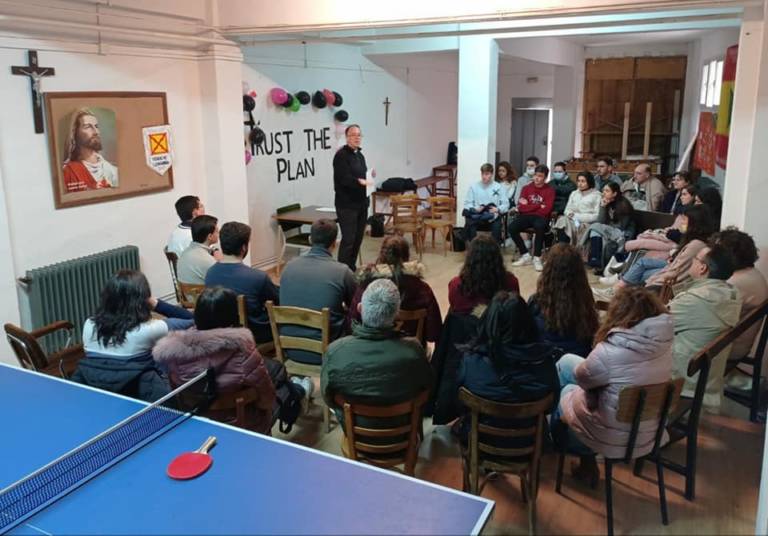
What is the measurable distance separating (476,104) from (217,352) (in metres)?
6.62

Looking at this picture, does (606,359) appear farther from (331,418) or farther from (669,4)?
(669,4)

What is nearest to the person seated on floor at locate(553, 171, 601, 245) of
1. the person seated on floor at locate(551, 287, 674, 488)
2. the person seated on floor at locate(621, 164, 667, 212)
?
the person seated on floor at locate(621, 164, 667, 212)

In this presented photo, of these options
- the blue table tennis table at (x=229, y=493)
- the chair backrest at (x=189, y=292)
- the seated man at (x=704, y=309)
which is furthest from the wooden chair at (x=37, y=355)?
the seated man at (x=704, y=309)

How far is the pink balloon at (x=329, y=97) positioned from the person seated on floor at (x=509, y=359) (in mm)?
6298

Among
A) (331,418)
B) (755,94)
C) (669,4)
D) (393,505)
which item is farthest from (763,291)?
(393,505)

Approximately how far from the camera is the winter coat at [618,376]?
9.21 ft

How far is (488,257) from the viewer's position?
141 inches

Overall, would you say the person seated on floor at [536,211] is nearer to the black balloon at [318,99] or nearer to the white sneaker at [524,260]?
the white sneaker at [524,260]

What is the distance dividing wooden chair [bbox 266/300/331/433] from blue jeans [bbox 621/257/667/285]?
2856 mm

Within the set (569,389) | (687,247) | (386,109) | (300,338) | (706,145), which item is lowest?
(569,389)

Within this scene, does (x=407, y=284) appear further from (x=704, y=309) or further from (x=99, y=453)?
(x=99, y=453)

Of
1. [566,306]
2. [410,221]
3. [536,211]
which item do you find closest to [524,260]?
[536,211]

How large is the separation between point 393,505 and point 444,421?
139cm

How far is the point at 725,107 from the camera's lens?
7.70 metres
